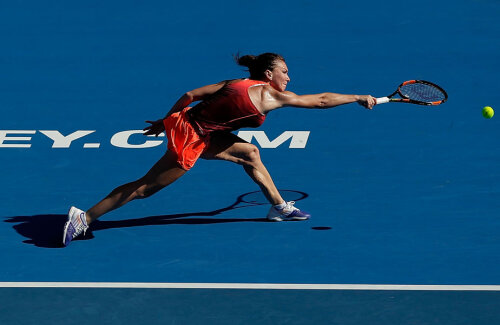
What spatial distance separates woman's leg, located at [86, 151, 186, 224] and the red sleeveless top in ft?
1.30

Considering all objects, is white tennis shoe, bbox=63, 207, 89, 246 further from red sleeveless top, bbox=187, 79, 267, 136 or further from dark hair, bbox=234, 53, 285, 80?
dark hair, bbox=234, 53, 285, 80

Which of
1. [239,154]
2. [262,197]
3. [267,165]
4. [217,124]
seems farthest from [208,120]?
[267,165]

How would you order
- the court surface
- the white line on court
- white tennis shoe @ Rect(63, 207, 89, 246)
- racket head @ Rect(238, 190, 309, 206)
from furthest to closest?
racket head @ Rect(238, 190, 309, 206) → white tennis shoe @ Rect(63, 207, 89, 246) → the white line on court → the court surface

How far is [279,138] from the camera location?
41.2 ft

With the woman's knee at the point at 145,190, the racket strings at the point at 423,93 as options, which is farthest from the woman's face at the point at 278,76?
the racket strings at the point at 423,93

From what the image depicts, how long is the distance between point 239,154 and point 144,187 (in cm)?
Answer: 91

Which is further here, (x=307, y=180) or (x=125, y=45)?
(x=125, y=45)

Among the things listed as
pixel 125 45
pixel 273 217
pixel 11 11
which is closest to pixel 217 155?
pixel 273 217

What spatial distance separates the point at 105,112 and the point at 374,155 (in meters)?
3.13

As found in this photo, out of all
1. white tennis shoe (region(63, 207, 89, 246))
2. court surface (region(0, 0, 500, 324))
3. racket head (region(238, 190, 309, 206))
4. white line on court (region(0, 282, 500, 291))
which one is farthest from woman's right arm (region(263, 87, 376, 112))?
white tennis shoe (region(63, 207, 89, 246))

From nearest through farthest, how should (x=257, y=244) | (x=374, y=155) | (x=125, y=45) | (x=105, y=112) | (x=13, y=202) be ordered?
(x=257, y=244) < (x=13, y=202) < (x=374, y=155) < (x=105, y=112) < (x=125, y=45)

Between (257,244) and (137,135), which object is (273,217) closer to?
(257,244)

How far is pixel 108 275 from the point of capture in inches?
374

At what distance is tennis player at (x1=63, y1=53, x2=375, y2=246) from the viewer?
10227 millimetres
